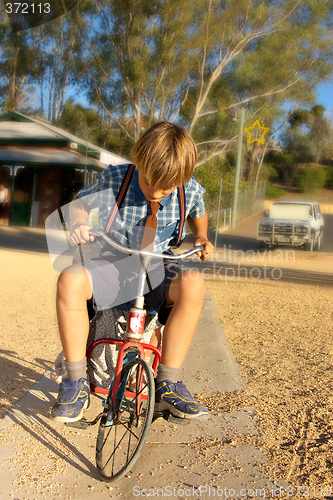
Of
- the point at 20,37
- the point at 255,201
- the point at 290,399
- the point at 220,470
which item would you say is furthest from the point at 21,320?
the point at 20,37

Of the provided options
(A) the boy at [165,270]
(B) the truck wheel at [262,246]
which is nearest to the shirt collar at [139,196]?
(A) the boy at [165,270]

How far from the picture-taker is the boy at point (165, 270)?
2.22m

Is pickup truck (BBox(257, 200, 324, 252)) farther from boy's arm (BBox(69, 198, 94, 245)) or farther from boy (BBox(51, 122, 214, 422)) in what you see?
boy's arm (BBox(69, 198, 94, 245))

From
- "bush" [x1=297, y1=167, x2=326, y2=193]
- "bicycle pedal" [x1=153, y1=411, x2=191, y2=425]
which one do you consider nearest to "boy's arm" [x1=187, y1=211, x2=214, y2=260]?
"bicycle pedal" [x1=153, y1=411, x2=191, y2=425]

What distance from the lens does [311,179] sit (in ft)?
110

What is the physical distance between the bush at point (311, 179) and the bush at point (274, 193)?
1.85 m

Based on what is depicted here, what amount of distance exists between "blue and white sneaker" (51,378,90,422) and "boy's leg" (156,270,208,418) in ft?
1.19

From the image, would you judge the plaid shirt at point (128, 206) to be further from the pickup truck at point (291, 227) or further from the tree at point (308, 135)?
the tree at point (308, 135)

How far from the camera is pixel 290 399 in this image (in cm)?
312

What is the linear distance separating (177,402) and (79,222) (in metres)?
0.97

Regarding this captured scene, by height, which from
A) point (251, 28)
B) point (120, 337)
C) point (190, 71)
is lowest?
point (120, 337)

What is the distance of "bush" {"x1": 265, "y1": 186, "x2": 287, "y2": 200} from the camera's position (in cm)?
2986

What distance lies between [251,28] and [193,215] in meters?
24.4

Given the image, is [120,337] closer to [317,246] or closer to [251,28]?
[317,246]
